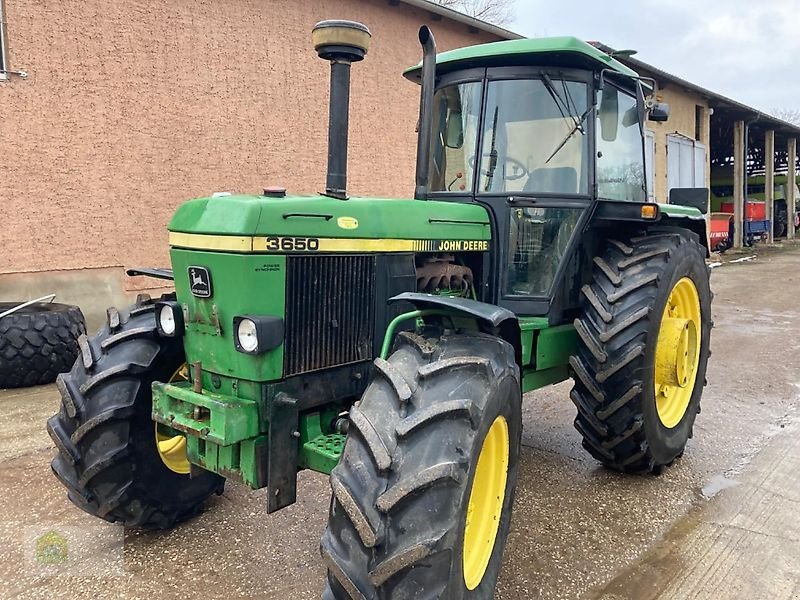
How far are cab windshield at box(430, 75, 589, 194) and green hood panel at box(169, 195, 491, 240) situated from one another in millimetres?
366

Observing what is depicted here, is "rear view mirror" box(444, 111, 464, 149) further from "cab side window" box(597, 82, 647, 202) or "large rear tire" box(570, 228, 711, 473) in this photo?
"large rear tire" box(570, 228, 711, 473)

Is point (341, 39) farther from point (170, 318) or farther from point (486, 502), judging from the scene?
point (486, 502)

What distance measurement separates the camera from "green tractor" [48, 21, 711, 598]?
2305 millimetres

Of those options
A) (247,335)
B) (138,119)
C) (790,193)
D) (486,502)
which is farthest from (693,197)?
(790,193)

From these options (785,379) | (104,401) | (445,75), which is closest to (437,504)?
(104,401)

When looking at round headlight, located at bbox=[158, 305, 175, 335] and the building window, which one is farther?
the building window

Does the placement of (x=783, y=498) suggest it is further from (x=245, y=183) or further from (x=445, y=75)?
(x=245, y=183)

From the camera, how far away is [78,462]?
3.05 m

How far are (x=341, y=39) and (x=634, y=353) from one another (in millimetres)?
2089

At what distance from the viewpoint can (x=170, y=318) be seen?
117 inches

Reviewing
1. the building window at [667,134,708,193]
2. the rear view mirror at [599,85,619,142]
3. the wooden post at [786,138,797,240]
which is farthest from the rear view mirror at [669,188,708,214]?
the wooden post at [786,138,797,240]

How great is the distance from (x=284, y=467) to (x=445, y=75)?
2355 millimetres

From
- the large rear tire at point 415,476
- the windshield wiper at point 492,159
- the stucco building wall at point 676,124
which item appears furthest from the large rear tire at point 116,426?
the stucco building wall at point 676,124

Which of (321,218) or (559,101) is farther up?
(559,101)
